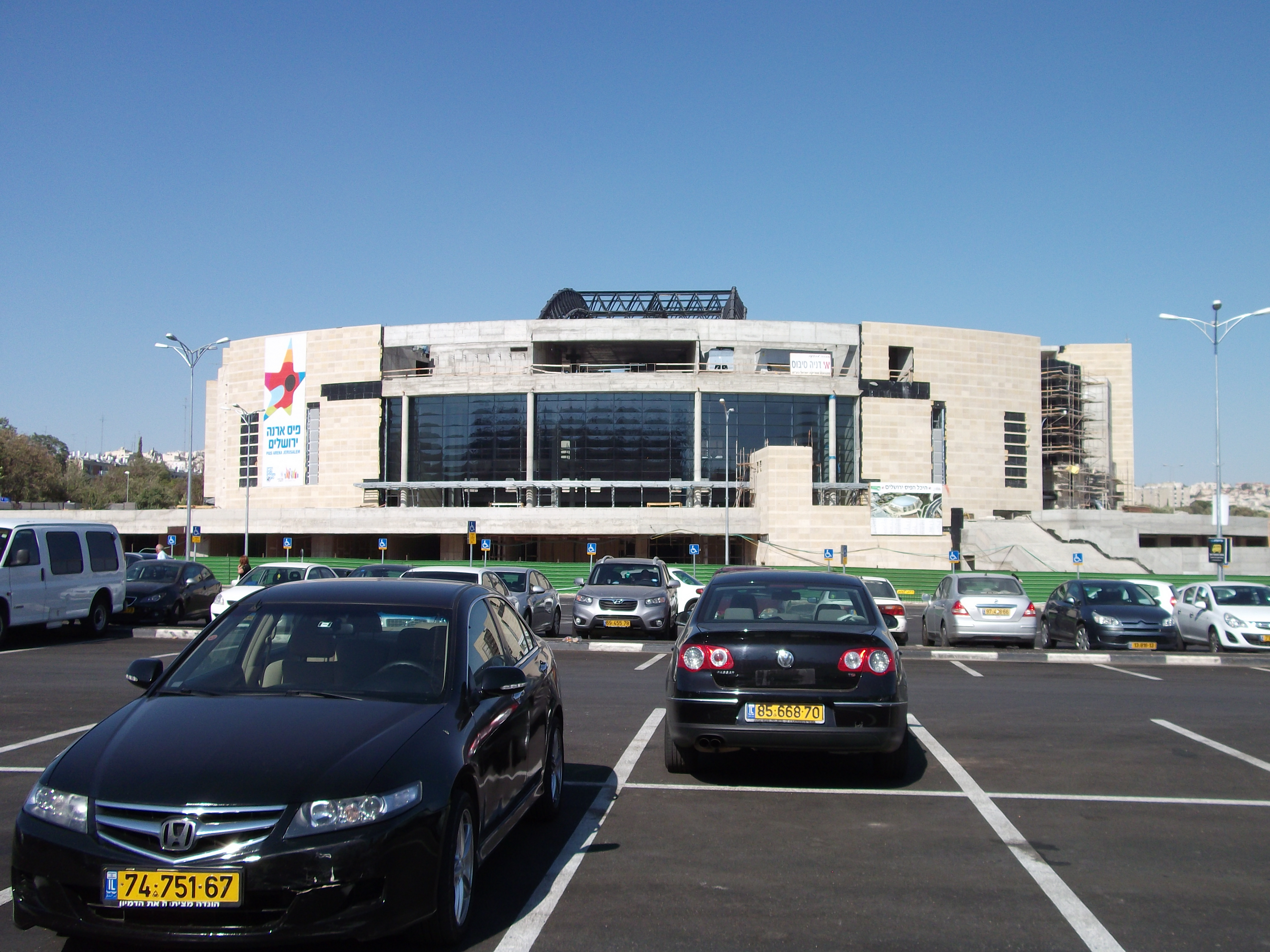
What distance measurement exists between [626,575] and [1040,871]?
638 inches

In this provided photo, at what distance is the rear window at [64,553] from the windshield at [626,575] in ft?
32.2

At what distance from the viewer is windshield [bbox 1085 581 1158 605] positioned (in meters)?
19.8

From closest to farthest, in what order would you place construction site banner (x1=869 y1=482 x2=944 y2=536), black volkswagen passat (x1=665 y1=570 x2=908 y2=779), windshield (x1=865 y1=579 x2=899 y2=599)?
black volkswagen passat (x1=665 y1=570 x2=908 y2=779)
windshield (x1=865 y1=579 x2=899 y2=599)
construction site banner (x1=869 y1=482 x2=944 y2=536)

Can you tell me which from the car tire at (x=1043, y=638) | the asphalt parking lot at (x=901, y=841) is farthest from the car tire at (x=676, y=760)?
Result: the car tire at (x=1043, y=638)

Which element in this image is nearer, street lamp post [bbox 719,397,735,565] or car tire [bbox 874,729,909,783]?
car tire [bbox 874,729,909,783]

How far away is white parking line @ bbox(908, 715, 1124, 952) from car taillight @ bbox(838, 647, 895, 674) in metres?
1.11

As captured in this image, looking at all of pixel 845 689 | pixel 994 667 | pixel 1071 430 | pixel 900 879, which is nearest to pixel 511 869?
pixel 900 879

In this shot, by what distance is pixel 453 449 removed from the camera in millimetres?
69125

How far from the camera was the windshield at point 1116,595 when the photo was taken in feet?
64.8

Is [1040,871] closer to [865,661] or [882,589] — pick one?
[865,661]

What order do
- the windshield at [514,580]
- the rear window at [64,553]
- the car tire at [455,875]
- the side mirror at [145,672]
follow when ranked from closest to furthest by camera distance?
the car tire at [455,875]
the side mirror at [145,672]
the rear window at [64,553]
the windshield at [514,580]

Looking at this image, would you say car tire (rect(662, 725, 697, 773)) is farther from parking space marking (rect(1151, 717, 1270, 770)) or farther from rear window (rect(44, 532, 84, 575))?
rear window (rect(44, 532, 84, 575))

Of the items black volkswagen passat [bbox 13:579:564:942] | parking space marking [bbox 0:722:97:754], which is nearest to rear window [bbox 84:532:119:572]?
parking space marking [bbox 0:722:97:754]

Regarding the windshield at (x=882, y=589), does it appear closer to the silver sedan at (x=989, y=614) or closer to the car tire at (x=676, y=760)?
the silver sedan at (x=989, y=614)
